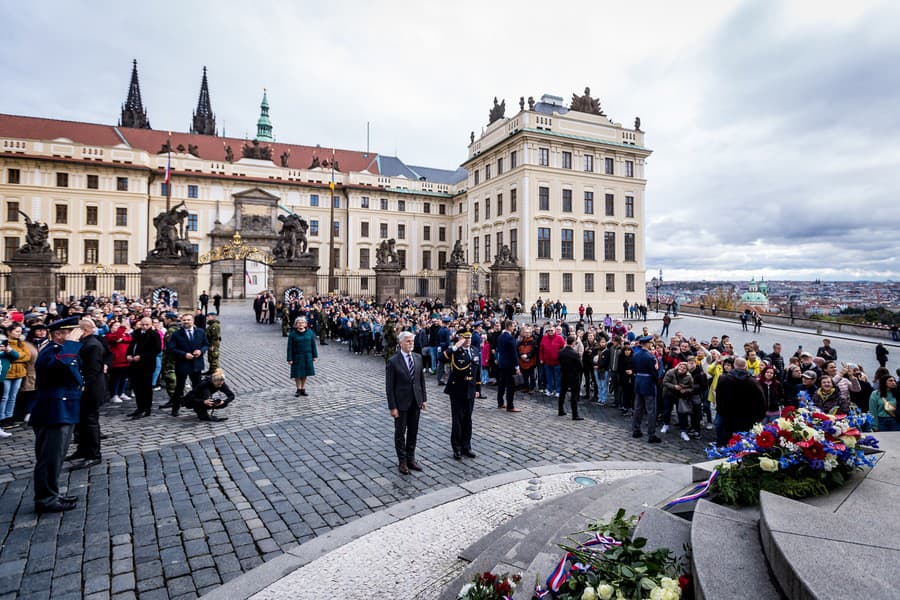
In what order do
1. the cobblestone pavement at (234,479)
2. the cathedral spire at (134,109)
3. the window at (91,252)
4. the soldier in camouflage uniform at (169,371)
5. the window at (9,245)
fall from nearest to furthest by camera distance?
1. the cobblestone pavement at (234,479)
2. the soldier in camouflage uniform at (169,371)
3. the window at (9,245)
4. the window at (91,252)
5. the cathedral spire at (134,109)

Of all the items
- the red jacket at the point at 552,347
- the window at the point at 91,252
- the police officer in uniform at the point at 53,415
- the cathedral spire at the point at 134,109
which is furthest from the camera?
the cathedral spire at the point at 134,109

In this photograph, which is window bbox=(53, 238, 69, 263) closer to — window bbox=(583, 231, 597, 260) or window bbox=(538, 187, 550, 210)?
window bbox=(538, 187, 550, 210)

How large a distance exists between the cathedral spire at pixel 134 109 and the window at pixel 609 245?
215ft

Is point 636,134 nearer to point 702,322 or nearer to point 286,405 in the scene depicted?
point 702,322

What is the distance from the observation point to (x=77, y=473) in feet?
19.5

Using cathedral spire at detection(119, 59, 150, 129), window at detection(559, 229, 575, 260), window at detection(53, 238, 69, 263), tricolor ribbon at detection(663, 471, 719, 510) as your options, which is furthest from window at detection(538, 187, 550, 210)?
cathedral spire at detection(119, 59, 150, 129)

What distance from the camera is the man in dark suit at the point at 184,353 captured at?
8.93 meters

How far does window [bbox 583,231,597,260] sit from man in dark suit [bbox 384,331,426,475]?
3828cm

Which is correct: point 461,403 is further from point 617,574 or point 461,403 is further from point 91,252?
point 91,252

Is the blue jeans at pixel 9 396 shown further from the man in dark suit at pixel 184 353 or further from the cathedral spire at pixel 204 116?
the cathedral spire at pixel 204 116

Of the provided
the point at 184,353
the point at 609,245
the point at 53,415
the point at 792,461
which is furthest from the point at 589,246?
the point at 53,415

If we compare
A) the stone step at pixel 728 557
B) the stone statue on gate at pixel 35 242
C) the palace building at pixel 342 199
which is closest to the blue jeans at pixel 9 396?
the stone step at pixel 728 557

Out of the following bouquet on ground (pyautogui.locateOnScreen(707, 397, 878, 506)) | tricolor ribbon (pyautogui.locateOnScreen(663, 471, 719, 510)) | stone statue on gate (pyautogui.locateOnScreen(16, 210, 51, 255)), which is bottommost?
tricolor ribbon (pyautogui.locateOnScreen(663, 471, 719, 510))

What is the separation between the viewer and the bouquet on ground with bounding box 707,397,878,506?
3705mm
